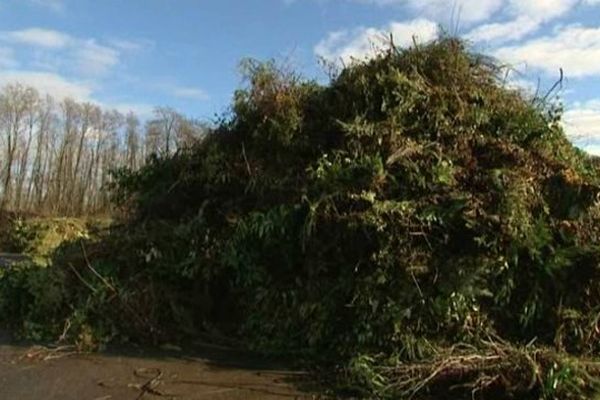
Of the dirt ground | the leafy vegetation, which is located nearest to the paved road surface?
the dirt ground

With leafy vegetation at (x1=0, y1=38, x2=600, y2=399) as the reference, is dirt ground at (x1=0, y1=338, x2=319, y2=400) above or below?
below

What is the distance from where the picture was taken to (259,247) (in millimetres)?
6625

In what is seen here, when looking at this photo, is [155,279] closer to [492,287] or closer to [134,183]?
[134,183]

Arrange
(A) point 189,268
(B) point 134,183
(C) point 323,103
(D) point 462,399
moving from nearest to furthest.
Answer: (D) point 462,399
(A) point 189,268
(C) point 323,103
(B) point 134,183

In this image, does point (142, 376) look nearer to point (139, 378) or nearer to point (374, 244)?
point (139, 378)

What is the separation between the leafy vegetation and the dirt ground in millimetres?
339

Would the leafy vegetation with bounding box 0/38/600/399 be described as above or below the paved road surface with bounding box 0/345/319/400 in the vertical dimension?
above

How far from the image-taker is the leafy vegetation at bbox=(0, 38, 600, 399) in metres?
5.36

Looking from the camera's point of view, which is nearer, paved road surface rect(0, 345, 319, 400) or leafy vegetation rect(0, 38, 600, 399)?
paved road surface rect(0, 345, 319, 400)

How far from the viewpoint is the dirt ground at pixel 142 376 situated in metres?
5.16

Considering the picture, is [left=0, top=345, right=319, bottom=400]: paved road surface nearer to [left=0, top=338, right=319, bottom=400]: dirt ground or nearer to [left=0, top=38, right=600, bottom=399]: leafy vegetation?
[left=0, top=338, right=319, bottom=400]: dirt ground

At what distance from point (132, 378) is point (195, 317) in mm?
1469

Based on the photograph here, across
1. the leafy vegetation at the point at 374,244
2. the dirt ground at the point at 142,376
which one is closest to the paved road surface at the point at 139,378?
the dirt ground at the point at 142,376

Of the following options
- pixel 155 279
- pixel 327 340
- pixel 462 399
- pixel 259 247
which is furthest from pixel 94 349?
pixel 462 399
